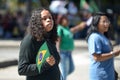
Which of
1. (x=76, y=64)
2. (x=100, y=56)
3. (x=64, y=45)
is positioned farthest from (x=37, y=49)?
(x=76, y=64)

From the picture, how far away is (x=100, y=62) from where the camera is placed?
208 inches

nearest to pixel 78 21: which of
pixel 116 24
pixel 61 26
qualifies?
pixel 116 24

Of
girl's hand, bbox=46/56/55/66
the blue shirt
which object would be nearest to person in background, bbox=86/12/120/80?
the blue shirt

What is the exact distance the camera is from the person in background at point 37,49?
4.22m

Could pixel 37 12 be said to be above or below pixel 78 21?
above

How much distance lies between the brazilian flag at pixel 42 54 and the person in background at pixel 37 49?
0.03 meters

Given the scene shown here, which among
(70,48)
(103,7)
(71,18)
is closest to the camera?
(70,48)

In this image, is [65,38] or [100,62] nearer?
[100,62]

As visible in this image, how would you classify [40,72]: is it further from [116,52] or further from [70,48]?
[70,48]

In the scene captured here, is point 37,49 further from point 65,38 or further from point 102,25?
point 65,38

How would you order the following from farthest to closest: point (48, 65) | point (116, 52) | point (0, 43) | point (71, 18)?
1. point (71, 18)
2. point (0, 43)
3. point (116, 52)
4. point (48, 65)

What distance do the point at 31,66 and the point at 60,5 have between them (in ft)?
35.6

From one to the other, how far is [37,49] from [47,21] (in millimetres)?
288

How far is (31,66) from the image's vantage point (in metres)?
4.22
